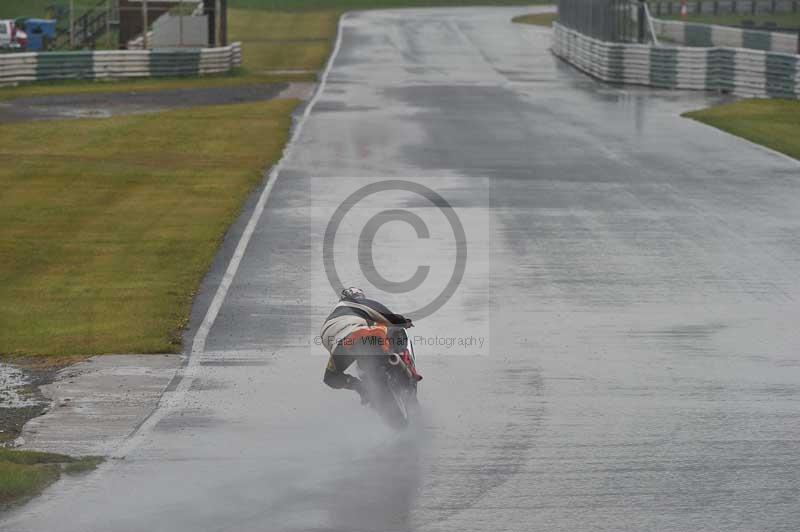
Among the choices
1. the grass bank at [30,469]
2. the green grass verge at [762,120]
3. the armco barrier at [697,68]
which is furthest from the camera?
the armco barrier at [697,68]

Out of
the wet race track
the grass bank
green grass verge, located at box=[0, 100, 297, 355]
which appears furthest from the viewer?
green grass verge, located at box=[0, 100, 297, 355]

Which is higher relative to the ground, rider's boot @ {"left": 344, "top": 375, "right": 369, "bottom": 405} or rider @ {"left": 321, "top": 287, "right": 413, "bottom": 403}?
rider @ {"left": 321, "top": 287, "right": 413, "bottom": 403}

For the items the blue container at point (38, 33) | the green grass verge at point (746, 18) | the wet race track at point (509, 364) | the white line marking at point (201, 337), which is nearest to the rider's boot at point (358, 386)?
the wet race track at point (509, 364)

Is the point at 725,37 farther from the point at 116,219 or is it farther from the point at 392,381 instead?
the point at 392,381

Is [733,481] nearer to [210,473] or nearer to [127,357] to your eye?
[210,473]

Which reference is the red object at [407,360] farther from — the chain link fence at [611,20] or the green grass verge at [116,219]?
the chain link fence at [611,20]

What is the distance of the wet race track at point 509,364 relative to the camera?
9.30 meters

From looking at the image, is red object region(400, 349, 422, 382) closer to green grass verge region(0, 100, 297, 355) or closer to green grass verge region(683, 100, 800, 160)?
green grass verge region(0, 100, 297, 355)

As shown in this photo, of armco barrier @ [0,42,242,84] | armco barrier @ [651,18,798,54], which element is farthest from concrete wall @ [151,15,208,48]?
armco barrier @ [651,18,798,54]

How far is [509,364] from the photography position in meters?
13.3

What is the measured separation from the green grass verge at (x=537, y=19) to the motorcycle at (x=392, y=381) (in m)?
79.1

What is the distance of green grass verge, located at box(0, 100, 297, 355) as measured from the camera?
50.3 ft

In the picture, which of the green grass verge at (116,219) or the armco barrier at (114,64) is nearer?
the green grass verge at (116,219)

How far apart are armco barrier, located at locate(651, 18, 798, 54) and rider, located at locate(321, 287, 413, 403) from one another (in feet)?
118
